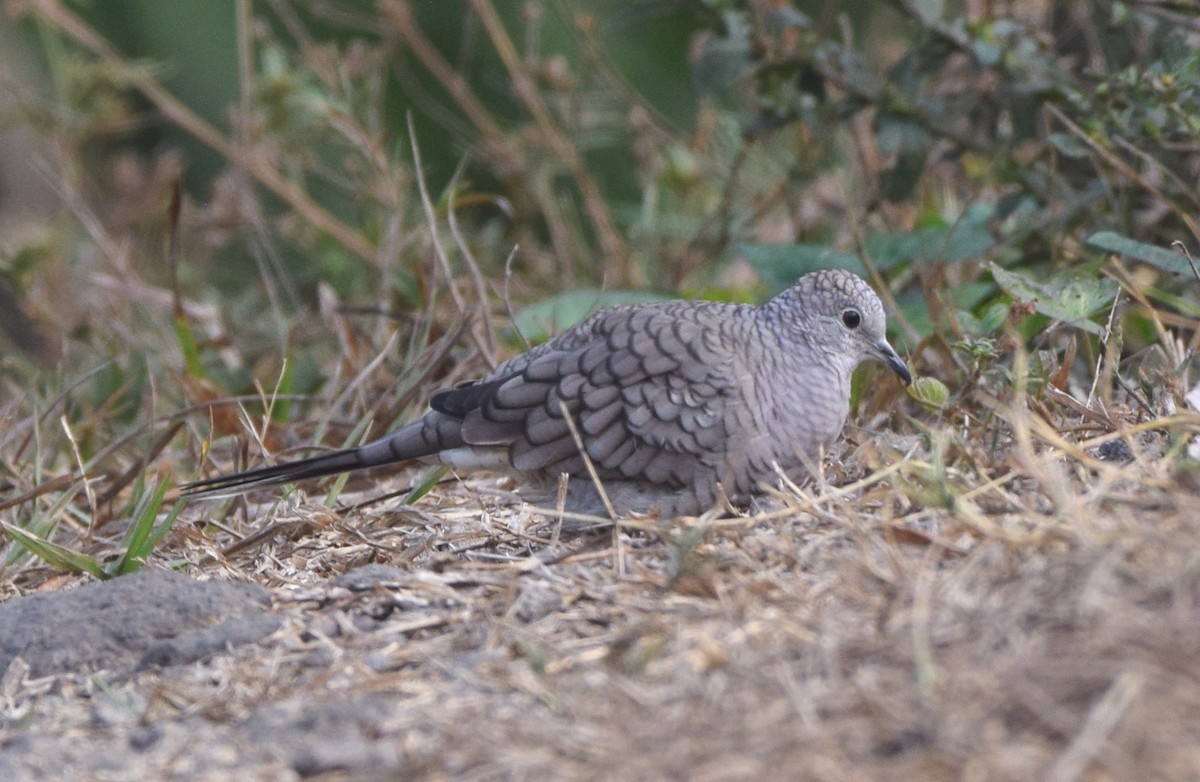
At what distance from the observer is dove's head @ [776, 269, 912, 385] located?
10.6 ft

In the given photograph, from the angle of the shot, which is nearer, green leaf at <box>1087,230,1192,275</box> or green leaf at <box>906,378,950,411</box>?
green leaf at <box>906,378,950,411</box>

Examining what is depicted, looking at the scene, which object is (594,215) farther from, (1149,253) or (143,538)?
(143,538)

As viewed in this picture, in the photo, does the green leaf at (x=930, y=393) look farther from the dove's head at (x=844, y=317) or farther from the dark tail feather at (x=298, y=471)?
A: the dark tail feather at (x=298, y=471)

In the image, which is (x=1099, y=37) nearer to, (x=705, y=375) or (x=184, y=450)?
(x=705, y=375)

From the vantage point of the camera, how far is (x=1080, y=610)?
1.89 m

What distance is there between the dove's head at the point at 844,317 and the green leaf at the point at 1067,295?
287 mm

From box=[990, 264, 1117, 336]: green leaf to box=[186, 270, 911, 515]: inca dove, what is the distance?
0.31 meters

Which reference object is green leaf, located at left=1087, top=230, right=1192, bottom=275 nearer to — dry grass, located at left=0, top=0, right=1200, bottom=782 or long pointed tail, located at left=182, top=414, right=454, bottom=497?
dry grass, located at left=0, top=0, right=1200, bottom=782

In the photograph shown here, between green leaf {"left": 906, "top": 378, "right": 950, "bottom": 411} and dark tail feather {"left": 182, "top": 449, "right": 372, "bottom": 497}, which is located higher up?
green leaf {"left": 906, "top": 378, "right": 950, "bottom": 411}

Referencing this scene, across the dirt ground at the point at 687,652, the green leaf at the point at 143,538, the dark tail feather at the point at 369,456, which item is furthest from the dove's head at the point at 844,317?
the green leaf at the point at 143,538

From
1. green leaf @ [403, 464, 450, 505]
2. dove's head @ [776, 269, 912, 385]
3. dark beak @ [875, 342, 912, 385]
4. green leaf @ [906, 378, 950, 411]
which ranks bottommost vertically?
green leaf @ [403, 464, 450, 505]

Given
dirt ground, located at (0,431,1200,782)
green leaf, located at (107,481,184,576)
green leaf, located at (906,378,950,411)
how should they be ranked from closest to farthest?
dirt ground, located at (0,431,1200,782)
green leaf, located at (107,481,184,576)
green leaf, located at (906,378,950,411)

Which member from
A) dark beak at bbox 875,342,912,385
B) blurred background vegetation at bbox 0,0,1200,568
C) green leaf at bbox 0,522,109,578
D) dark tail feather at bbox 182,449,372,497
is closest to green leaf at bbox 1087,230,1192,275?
blurred background vegetation at bbox 0,0,1200,568

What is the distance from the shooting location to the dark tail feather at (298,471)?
315cm
